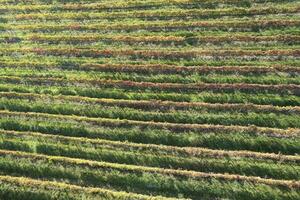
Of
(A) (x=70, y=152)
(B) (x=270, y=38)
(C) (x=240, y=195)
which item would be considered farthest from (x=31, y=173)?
(B) (x=270, y=38)

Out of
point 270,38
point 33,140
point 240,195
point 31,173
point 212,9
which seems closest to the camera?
point 240,195

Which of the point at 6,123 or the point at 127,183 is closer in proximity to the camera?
the point at 127,183

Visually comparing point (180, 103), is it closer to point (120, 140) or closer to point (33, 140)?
point (120, 140)

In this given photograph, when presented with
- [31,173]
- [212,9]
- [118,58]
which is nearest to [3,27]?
[118,58]

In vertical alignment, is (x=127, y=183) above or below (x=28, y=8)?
below

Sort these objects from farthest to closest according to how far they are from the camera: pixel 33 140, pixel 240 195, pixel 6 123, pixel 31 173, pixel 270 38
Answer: pixel 270 38 → pixel 6 123 → pixel 33 140 → pixel 31 173 → pixel 240 195

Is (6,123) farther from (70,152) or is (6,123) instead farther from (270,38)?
(270,38)

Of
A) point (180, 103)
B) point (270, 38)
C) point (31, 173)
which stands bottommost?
point (31, 173)
